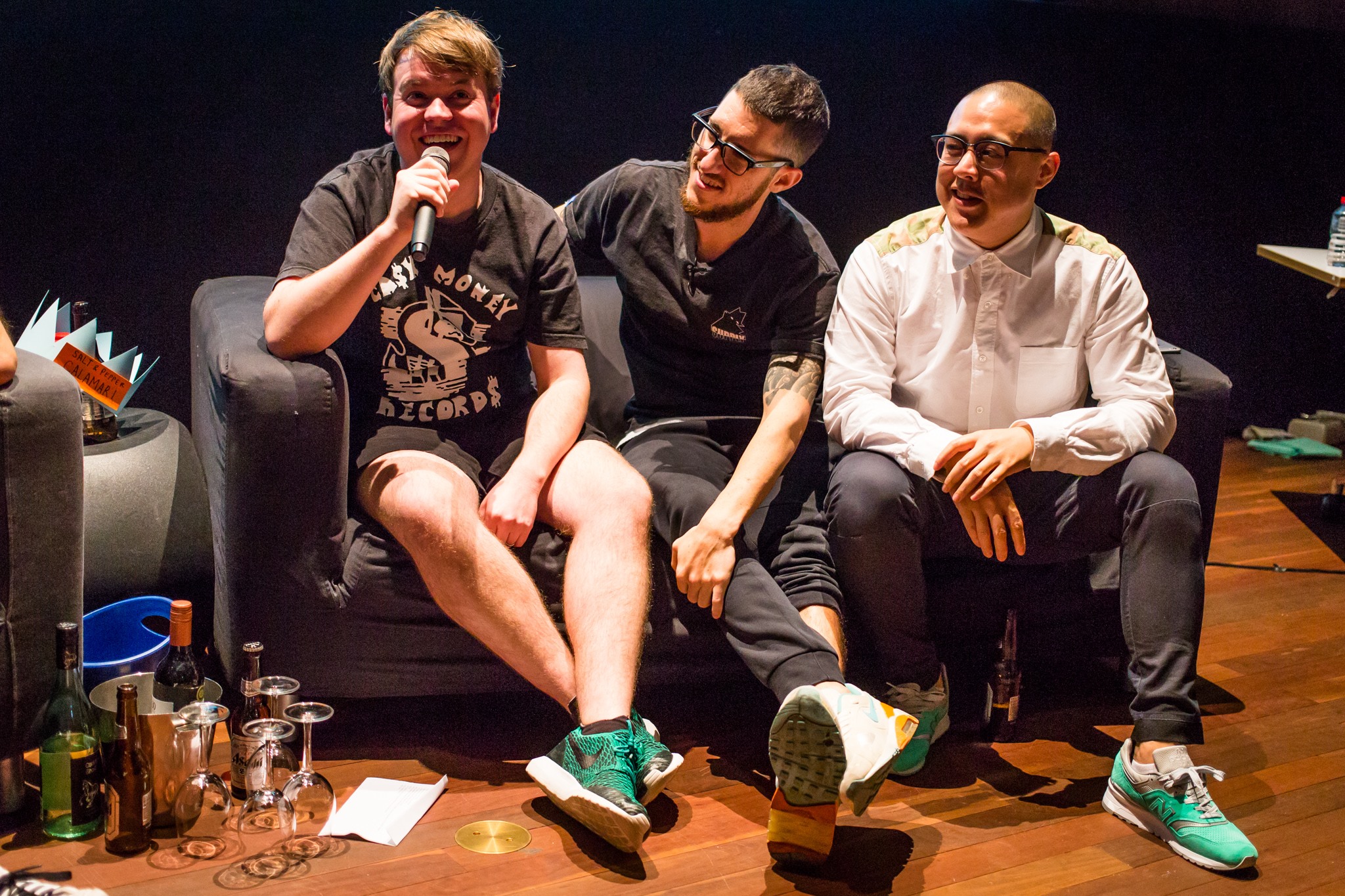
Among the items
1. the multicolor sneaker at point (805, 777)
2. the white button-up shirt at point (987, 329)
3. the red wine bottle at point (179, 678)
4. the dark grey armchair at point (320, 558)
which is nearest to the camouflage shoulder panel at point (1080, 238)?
the white button-up shirt at point (987, 329)

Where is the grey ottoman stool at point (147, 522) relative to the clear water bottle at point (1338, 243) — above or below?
below

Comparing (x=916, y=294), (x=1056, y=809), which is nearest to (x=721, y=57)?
(x=916, y=294)

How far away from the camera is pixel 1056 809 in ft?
7.36

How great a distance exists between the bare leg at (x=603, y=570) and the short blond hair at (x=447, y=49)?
0.73 metres

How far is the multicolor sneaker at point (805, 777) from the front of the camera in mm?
1945

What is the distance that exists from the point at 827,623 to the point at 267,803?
100cm

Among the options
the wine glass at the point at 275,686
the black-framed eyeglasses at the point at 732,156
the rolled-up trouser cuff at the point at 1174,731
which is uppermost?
the black-framed eyeglasses at the point at 732,156

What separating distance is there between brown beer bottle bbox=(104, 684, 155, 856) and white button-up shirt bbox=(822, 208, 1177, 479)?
1.35m

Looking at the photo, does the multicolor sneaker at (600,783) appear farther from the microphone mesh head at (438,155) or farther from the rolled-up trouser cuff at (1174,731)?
the microphone mesh head at (438,155)

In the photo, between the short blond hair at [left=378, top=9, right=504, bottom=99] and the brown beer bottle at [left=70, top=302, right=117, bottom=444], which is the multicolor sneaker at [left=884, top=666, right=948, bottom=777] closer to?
the short blond hair at [left=378, top=9, right=504, bottom=99]

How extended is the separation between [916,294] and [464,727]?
122cm

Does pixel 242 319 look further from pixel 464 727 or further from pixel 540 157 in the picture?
pixel 540 157

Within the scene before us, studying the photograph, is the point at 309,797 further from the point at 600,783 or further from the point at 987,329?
the point at 987,329

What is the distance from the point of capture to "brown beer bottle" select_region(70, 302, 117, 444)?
249cm
